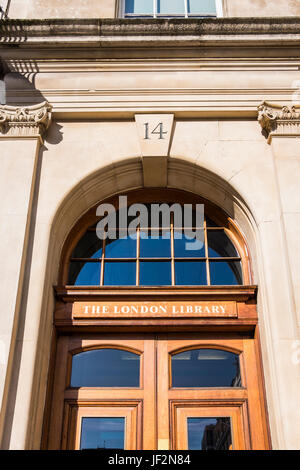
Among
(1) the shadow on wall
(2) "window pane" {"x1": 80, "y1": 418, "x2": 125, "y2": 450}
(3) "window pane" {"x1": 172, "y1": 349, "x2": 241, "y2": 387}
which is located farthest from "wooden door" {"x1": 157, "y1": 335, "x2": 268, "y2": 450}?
(1) the shadow on wall

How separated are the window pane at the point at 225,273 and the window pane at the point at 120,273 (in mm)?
1220

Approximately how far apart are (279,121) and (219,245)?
218 centimetres

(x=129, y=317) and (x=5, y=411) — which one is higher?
(x=129, y=317)

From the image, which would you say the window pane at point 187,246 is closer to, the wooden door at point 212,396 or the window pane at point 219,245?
the window pane at point 219,245

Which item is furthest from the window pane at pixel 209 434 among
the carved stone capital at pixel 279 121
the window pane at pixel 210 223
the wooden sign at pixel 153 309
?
the carved stone capital at pixel 279 121

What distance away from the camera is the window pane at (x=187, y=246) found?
7.56 m

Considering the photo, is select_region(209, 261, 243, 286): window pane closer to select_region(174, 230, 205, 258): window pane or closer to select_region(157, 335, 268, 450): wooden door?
select_region(174, 230, 205, 258): window pane

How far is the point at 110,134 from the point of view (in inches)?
307

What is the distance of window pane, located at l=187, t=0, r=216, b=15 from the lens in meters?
9.53

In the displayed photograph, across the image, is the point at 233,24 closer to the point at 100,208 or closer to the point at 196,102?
the point at 196,102

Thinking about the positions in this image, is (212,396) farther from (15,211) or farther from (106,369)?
(15,211)

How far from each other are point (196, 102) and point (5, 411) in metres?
5.44

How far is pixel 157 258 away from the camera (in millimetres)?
7480

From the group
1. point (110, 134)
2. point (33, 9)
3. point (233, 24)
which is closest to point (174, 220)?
point (110, 134)
